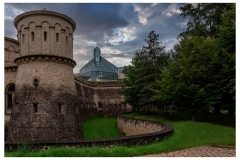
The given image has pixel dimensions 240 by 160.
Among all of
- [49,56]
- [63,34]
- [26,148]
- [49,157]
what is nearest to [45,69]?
[49,56]

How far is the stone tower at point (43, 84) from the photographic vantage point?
14.0 metres

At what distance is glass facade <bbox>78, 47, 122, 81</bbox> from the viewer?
5723 centimetres

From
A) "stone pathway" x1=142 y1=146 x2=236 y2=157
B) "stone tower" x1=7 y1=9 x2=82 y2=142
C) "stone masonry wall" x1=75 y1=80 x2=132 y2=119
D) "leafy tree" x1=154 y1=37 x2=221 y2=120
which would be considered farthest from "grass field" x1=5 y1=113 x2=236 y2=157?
"stone masonry wall" x1=75 y1=80 x2=132 y2=119

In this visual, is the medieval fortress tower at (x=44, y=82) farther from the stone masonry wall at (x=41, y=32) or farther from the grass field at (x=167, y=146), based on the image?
the grass field at (x=167, y=146)

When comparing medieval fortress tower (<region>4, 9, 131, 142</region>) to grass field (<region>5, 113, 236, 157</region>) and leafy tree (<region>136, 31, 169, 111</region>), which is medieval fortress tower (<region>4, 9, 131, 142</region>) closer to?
grass field (<region>5, 113, 236, 157</region>)

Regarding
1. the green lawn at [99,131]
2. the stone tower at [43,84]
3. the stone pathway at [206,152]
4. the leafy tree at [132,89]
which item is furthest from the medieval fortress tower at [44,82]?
the leafy tree at [132,89]

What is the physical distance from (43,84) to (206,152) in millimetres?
11940

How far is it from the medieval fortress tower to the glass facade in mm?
40423

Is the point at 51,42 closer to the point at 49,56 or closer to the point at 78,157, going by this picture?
the point at 49,56

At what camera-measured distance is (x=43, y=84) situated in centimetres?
1460

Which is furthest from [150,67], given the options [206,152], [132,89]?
[206,152]

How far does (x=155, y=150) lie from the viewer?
8.30m

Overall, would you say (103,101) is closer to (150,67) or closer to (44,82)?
(150,67)

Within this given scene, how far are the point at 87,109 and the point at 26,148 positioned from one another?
22.2 meters
